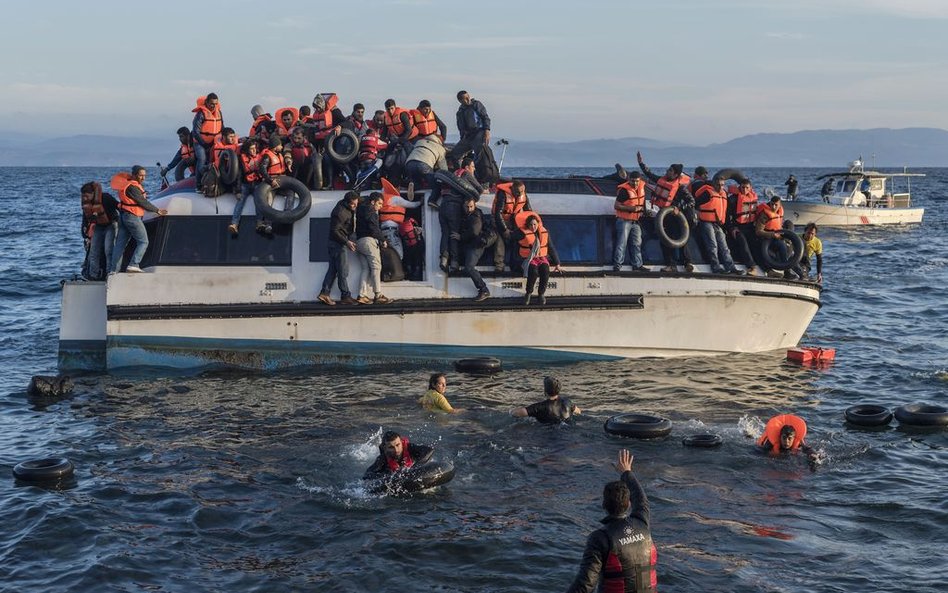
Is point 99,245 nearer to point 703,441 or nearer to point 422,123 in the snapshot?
point 422,123

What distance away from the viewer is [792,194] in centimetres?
5053

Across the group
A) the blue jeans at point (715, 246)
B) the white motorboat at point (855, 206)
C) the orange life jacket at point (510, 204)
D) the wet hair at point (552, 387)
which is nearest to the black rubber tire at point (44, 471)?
the wet hair at point (552, 387)

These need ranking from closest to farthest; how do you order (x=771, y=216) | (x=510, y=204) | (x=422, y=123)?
(x=510, y=204) → (x=771, y=216) → (x=422, y=123)

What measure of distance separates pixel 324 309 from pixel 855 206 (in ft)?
143

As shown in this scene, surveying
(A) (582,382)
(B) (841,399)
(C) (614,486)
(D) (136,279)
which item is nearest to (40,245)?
(D) (136,279)

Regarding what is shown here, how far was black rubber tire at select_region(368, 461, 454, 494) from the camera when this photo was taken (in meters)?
11.6

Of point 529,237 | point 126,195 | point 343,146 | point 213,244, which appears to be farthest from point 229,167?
point 529,237

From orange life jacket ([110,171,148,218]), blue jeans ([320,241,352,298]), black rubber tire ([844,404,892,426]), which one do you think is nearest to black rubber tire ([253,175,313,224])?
blue jeans ([320,241,352,298])

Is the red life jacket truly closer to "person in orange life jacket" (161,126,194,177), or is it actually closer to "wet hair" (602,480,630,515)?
"wet hair" (602,480,630,515)

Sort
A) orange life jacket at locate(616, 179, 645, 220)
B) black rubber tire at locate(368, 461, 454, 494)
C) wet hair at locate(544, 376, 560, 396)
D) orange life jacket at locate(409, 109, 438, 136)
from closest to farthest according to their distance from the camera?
black rubber tire at locate(368, 461, 454, 494)
wet hair at locate(544, 376, 560, 396)
orange life jacket at locate(616, 179, 645, 220)
orange life jacket at locate(409, 109, 438, 136)

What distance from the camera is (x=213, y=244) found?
1708 cm

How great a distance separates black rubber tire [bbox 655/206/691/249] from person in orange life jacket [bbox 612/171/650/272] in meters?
0.30

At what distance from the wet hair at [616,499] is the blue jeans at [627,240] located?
31.3ft

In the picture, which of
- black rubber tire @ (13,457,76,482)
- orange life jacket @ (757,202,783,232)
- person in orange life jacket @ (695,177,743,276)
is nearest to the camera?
black rubber tire @ (13,457,76,482)
